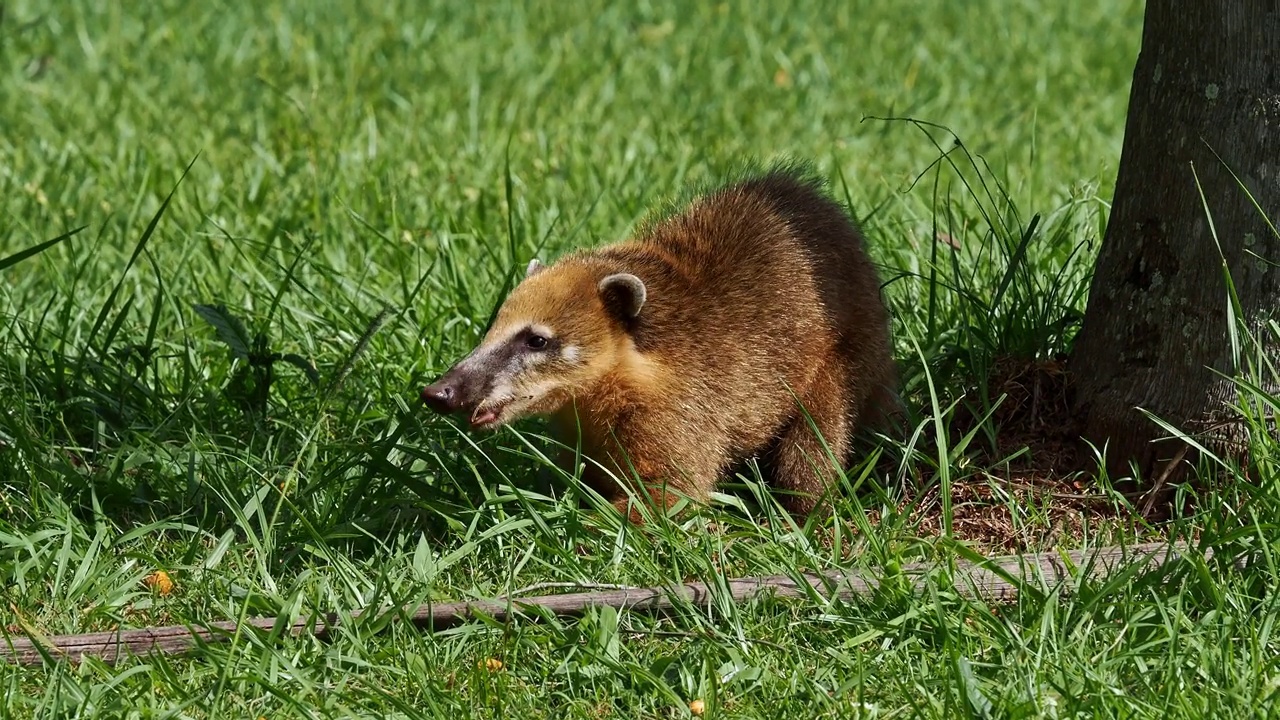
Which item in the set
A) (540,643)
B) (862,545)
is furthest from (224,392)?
(862,545)

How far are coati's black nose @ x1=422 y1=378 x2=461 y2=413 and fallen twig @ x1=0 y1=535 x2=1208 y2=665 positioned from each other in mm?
548

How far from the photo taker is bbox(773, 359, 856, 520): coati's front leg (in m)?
4.31

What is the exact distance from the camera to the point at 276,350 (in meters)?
5.07

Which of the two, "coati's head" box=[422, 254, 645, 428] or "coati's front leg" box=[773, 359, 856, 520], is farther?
"coati's front leg" box=[773, 359, 856, 520]

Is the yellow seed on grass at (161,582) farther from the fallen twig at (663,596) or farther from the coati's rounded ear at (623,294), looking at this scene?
the coati's rounded ear at (623,294)

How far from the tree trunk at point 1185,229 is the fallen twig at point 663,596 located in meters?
0.48

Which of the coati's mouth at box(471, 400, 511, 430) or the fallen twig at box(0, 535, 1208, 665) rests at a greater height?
A: the coati's mouth at box(471, 400, 511, 430)

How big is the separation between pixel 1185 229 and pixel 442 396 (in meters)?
1.94

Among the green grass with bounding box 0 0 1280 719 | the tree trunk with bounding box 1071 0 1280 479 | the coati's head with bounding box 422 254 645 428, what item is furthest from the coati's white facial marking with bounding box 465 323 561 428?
the tree trunk with bounding box 1071 0 1280 479

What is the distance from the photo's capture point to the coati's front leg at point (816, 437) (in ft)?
14.1

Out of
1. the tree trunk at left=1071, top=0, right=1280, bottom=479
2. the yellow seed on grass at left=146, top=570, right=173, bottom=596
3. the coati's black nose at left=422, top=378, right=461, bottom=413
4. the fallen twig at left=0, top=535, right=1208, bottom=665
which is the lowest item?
the yellow seed on grass at left=146, top=570, right=173, bottom=596

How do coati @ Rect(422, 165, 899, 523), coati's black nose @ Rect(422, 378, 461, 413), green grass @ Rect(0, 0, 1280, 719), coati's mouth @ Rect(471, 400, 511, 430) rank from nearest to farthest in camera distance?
green grass @ Rect(0, 0, 1280, 719) < coati's black nose @ Rect(422, 378, 461, 413) < coati's mouth @ Rect(471, 400, 511, 430) < coati @ Rect(422, 165, 899, 523)

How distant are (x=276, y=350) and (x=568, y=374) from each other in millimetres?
1316

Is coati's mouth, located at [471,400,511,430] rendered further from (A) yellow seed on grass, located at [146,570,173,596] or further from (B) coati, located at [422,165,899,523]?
(A) yellow seed on grass, located at [146,570,173,596]
